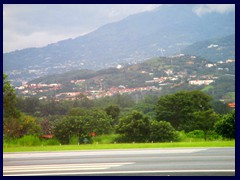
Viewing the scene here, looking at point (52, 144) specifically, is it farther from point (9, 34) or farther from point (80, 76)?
point (9, 34)

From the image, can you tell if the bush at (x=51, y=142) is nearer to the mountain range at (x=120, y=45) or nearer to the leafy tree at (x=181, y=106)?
the mountain range at (x=120, y=45)

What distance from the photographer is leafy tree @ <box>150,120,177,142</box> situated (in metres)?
5.93

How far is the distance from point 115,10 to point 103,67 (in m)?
1.16

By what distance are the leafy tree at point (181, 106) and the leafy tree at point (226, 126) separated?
41cm

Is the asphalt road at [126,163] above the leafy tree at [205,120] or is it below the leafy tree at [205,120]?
below

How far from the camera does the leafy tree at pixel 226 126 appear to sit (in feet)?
18.9

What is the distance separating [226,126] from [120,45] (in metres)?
2.44

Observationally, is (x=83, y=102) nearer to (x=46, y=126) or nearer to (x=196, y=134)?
(x=46, y=126)

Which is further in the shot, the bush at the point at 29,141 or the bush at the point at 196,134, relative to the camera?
the bush at the point at 196,134

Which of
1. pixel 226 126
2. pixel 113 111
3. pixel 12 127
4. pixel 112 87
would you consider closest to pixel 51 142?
pixel 12 127

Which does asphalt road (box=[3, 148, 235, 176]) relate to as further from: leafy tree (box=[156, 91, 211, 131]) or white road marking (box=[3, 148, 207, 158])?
leafy tree (box=[156, 91, 211, 131])

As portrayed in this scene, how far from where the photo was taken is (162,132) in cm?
596

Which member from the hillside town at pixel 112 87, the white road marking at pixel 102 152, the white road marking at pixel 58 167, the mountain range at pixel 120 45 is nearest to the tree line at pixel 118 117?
the hillside town at pixel 112 87

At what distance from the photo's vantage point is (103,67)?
6168 millimetres
